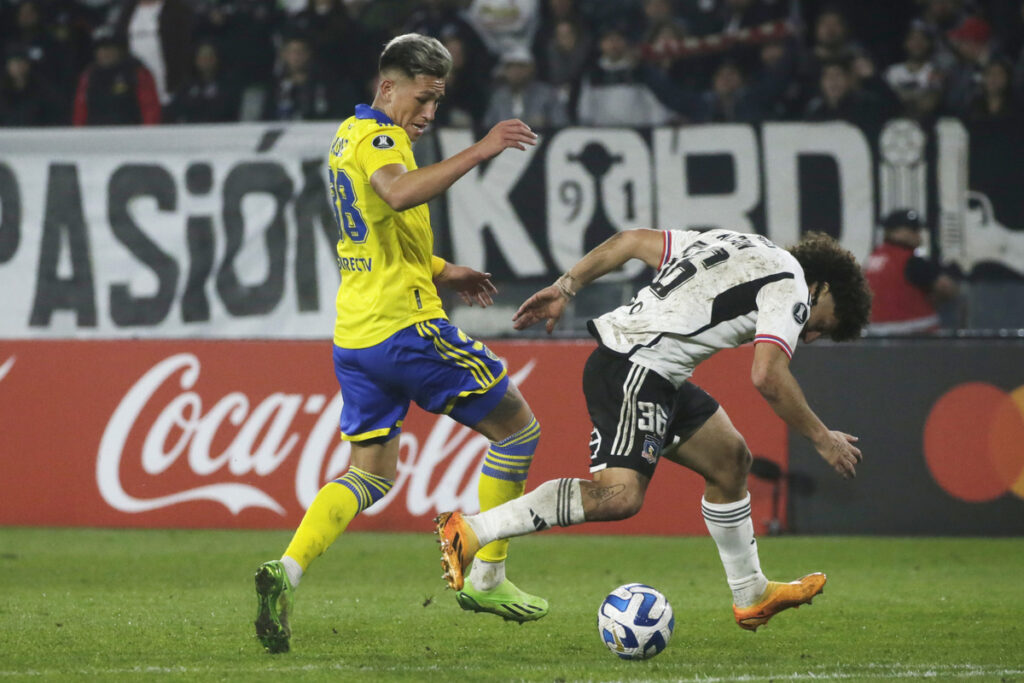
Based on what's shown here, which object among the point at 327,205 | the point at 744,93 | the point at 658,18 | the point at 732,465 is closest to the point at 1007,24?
the point at 744,93

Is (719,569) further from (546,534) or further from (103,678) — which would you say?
(103,678)


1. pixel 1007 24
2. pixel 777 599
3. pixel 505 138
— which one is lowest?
pixel 777 599

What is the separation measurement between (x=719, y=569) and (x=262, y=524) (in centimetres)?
311

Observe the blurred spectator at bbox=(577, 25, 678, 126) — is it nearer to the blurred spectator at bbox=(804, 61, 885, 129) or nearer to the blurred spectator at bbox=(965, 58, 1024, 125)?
the blurred spectator at bbox=(804, 61, 885, 129)

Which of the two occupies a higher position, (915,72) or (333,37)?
(333,37)

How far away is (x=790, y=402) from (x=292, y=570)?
1798mm

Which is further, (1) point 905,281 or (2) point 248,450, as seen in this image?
(1) point 905,281

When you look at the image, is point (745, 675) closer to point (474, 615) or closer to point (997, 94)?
point (474, 615)

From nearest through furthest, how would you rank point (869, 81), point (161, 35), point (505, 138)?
point (505, 138) < point (869, 81) < point (161, 35)

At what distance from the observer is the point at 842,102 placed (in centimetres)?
1059

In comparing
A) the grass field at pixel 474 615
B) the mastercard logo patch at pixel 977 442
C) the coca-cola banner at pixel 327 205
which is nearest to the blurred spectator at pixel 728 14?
the coca-cola banner at pixel 327 205

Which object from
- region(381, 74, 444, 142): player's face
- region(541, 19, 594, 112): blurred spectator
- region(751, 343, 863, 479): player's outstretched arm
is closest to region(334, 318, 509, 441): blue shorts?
region(381, 74, 444, 142): player's face

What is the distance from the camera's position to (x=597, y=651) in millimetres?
5082

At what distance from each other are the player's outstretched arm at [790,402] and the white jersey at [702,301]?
25cm
